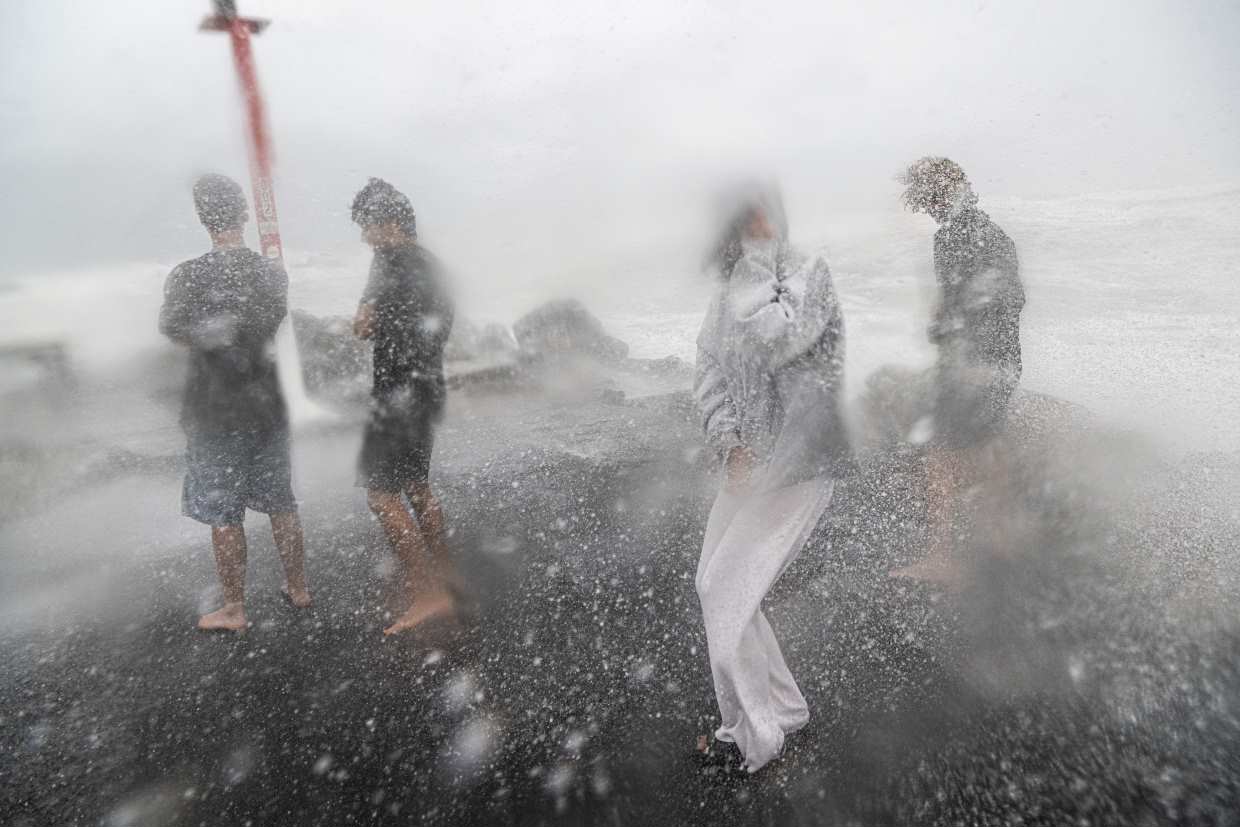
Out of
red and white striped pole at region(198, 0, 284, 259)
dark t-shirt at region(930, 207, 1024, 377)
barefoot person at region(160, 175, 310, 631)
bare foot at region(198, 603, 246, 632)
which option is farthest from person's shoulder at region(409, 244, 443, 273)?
red and white striped pole at region(198, 0, 284, 259)

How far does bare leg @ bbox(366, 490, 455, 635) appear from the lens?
265cm

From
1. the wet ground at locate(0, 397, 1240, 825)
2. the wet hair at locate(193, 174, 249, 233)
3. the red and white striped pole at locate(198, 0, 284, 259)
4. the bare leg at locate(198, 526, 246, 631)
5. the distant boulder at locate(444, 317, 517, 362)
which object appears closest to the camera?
the wet ground at locate(0, 397, 1240, 825)

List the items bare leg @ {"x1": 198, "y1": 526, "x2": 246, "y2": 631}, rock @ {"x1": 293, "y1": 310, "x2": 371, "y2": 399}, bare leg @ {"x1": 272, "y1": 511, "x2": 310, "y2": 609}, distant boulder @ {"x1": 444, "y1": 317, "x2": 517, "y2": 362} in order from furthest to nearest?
distant boulder @ {"x1": 444, "y1": 317, "x2": 517, "y2": 362} < rock @ {"x1": 293, "y1": 310, "x2": 371, "y2": 399} < bare leg @ {"x1": 272, "y1": 511, "x2": 310, "y2": 609} < bare leg @ {"x1": 198, "y1": 526, "x2": 246, "y2": 631}

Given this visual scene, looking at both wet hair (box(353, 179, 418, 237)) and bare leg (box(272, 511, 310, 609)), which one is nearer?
wet hair (box(353, 179, 418, 237))

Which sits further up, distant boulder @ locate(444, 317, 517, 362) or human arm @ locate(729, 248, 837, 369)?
human arm @ locate(729, 248, 837, 369)

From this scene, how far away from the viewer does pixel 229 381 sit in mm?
2594

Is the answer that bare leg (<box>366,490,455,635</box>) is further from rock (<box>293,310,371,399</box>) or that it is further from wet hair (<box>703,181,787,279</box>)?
rock (<box>293,310,371,399</box>)

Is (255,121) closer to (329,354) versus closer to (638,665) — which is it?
(329,354)

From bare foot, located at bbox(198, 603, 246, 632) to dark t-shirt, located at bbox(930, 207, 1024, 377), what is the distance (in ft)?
9.96

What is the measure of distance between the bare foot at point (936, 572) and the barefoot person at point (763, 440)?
3.45 ft

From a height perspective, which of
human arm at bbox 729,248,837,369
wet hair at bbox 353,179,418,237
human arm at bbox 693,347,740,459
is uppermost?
wet hair at bbox 353,179,418,237

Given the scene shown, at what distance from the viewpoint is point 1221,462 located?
11.8 ft

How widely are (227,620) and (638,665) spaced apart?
1.66 metres

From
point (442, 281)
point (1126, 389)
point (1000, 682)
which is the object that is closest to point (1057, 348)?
point (1126, 389)
